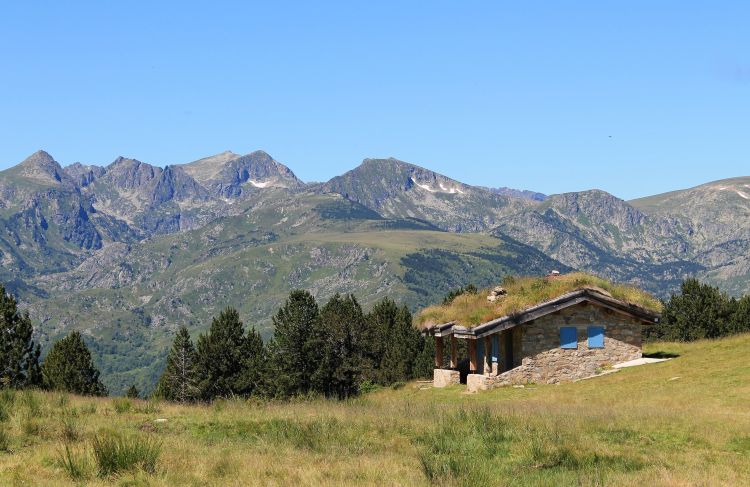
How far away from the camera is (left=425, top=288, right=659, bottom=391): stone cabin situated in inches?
1692

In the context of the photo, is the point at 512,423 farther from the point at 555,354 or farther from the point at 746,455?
the point at 555,354

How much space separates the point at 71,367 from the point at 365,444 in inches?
2697

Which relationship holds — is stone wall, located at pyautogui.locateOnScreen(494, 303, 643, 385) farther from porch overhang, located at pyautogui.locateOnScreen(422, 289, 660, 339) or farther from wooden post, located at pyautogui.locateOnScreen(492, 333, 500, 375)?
wooden post, located at pyautogui.locateOnScreen(492, 333, 500, 375)

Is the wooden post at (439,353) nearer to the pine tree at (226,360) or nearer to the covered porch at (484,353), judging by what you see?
the covered porch at (484,353)

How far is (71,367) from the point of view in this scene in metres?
79.9

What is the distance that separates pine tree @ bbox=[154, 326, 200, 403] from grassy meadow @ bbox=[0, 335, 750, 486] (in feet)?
184

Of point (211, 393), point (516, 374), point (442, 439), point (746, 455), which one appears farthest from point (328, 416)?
point (211, 393)

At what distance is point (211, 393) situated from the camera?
84375 mm

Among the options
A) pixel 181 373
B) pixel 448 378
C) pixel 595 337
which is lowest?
pixel 181 373

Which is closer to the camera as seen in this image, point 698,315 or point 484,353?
point 484,353

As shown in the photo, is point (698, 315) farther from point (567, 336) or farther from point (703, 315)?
point (567, 336)

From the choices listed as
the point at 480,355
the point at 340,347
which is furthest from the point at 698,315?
the point at 480,355

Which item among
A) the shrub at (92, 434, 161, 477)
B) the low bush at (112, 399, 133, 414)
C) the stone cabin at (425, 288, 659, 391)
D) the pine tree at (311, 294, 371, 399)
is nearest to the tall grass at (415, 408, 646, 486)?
the shrub at (92, 434, 161, 477)

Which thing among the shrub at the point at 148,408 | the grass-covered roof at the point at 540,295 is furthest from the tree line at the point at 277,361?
the shrub at the point at 148,408
